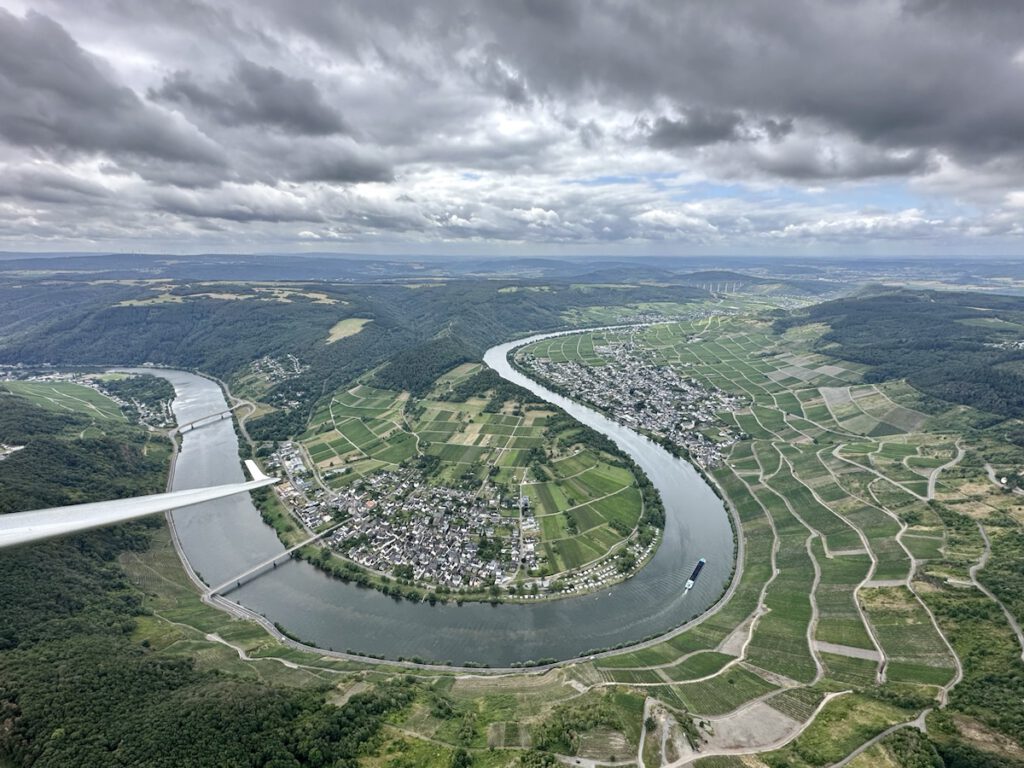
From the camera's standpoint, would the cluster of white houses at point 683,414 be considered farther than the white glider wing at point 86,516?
Yes

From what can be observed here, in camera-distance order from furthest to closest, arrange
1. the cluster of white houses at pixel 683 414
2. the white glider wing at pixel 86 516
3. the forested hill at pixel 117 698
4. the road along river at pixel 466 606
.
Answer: the cluster of white houses at pixel 683 414 < the road along river at pixel 466 606 < the forested hill at pixel 117 698 < the white glider wing at pixel 86 516

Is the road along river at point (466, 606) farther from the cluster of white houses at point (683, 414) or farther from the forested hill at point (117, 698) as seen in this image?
the cluster of white houses at point (683, 414)

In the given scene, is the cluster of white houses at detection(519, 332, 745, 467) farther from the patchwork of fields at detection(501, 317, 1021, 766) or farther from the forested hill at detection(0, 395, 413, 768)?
the forested hill at detection(0, 395, 413, 768)

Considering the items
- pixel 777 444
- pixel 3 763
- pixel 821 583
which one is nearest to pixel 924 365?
pixel 777 444

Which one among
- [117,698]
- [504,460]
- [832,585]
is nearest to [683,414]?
[504,460]

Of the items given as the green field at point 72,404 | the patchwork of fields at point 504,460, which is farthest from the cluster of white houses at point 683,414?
the green field at point 72,404

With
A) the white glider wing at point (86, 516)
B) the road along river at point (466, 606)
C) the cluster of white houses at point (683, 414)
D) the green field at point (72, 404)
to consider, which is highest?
the white glider wing at point (86, 516)

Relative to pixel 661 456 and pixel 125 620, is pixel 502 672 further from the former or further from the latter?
pixel 661 456

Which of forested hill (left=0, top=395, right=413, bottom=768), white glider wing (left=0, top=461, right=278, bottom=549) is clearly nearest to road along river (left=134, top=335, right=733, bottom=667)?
forested hill (left=0, top=395, right=413, bottom=768)
